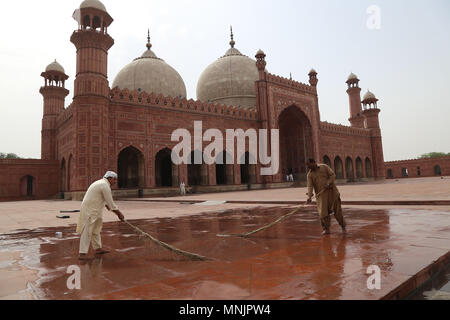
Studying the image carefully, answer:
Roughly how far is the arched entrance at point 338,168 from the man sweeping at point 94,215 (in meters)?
28.6

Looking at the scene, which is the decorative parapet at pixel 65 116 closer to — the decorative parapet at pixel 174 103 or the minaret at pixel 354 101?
the decorative parapet at pixel 174 103

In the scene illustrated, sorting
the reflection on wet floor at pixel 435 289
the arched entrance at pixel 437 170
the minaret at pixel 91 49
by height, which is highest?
the minaret at pixel 91 49

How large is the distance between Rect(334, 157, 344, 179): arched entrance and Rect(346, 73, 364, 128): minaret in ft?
21.5

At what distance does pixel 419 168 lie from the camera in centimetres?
3656

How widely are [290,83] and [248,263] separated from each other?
23.9 m

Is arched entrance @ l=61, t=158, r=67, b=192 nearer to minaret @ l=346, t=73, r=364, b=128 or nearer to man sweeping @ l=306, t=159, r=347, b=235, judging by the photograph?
man sweeping @ l=306, t=159, r=347, b=235

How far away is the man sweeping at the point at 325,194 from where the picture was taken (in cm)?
358

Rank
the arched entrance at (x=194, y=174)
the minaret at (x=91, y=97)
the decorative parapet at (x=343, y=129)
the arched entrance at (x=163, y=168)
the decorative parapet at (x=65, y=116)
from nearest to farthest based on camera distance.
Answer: the minaret at (x=91, y=97) → the decorative parapet at (x=65, y=116) → the arched entrance at (x=163, y=168) → the arched entrance at (x=194, y=174) → the decorative parapet at (x=343, y=129)

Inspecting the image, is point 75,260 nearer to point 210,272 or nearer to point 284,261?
point 210,272

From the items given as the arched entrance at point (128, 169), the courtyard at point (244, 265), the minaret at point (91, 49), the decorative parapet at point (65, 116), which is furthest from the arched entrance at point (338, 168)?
the courtyard at point (244, 265)

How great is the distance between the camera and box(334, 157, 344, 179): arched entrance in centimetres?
2911

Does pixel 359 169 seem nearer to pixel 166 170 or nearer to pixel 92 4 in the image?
pixel 166 170

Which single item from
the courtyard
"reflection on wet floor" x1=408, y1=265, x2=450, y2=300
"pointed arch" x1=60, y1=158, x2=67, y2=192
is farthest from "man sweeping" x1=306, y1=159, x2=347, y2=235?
"pointed arch" x1=60, y1=158, x2=67, y2=192
